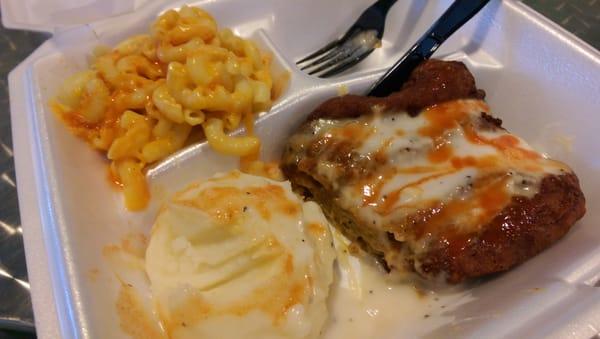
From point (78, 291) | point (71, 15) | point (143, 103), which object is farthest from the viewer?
point (71, 15)

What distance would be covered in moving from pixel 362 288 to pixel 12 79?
4.37 ft

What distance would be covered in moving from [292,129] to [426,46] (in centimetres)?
59

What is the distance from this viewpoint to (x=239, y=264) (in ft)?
4.30

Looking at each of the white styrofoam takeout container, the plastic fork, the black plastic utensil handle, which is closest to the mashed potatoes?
the white styrofoam takeout container

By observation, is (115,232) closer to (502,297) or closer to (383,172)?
(383,172)

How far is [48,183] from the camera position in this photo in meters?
1.37

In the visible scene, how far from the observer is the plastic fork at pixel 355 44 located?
202 cm

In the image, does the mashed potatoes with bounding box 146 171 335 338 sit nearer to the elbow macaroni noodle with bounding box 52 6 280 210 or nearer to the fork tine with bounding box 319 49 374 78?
the elbow macaroni noodle with bounding box 52 6 280 210

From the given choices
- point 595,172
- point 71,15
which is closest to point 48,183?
point 71,15

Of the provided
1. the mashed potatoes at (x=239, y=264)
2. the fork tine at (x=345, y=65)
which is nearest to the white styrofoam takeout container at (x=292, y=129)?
the fork tine at (x=345, y=65)

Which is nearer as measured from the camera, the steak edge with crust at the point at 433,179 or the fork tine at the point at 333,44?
the steak edge with crust at the point at 433,179

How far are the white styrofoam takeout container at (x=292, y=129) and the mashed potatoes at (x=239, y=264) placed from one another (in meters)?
0.16

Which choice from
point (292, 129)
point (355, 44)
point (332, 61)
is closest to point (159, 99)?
point (292, 129)

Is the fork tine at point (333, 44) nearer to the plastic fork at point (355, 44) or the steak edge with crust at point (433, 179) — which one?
the plastic fork at point (355, 44)
